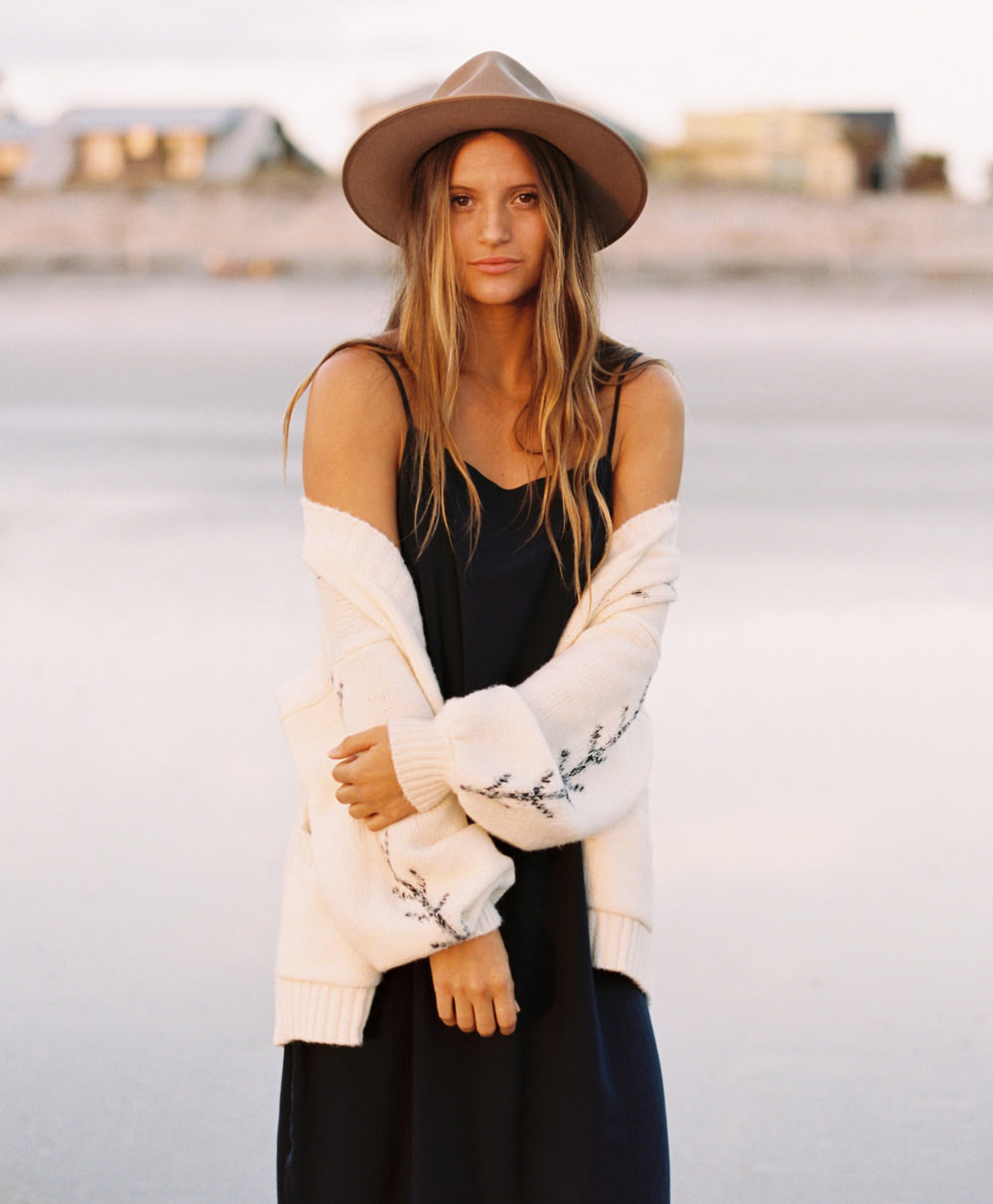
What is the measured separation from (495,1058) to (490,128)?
77cm

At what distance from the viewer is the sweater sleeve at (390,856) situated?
132 centimetres

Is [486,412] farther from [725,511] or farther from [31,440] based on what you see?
[31,440]

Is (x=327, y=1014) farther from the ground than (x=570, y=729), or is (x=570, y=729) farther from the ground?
(x=570, y=729)

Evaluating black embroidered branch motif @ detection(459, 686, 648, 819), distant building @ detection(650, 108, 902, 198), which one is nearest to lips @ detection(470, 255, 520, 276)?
black embroidered branch motif @ detection(459, 686, 648, 819)

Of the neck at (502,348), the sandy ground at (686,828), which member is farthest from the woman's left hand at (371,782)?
the sandy ground at (686,828)

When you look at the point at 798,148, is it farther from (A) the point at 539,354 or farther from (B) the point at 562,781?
(B) the point at 562,781

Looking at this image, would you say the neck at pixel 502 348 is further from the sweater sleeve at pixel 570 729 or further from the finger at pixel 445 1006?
the finger at pixel 445 1006

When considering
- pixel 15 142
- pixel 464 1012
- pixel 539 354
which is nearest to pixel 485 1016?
pixel 464 1012

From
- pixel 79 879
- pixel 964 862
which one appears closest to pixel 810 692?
pixel 964 862

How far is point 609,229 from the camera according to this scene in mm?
1536

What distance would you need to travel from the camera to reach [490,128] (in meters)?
1.40

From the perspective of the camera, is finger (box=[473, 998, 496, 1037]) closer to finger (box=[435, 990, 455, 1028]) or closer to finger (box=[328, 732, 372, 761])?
finger (box=[435, 990, 455, 1028])

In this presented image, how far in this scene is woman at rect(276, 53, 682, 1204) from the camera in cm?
135

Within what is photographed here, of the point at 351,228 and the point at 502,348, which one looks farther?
the point at 351,228
